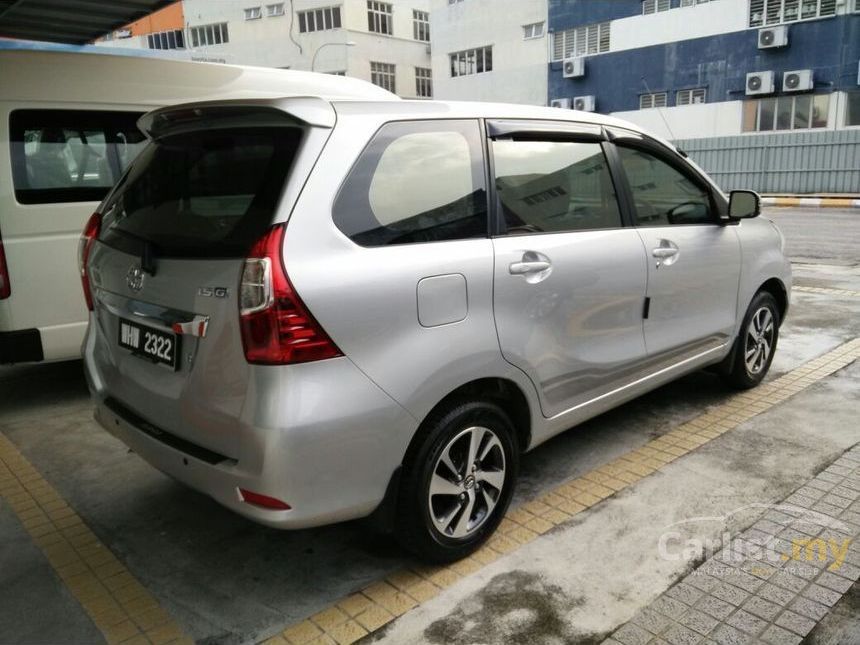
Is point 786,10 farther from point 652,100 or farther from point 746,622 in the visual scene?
point 746,622

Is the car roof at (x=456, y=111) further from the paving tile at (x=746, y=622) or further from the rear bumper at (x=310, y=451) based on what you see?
the paving tile at (x=746, y=622)

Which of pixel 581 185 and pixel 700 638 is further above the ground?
pixel 581 185

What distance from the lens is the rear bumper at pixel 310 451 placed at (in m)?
2.29

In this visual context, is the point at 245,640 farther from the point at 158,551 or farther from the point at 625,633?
the point at 625,633

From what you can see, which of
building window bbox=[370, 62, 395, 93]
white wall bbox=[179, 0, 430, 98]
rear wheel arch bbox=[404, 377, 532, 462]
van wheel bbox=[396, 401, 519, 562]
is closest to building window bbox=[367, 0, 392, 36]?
white wall bbox=[179, 0, 430, 98]

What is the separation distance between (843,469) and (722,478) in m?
0.64

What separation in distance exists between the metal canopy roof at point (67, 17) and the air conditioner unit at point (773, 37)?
2157cm

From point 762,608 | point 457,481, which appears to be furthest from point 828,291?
point 457,481

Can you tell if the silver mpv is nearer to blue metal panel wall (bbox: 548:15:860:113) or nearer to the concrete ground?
the concrete ground

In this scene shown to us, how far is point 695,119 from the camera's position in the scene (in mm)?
26531

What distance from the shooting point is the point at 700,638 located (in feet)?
7.97

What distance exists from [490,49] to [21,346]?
3466 cm

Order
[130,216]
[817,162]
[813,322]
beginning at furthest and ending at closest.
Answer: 1. [817,162]
2. [813,322]
3. [130,216]

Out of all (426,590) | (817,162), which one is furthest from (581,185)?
(817,162)
